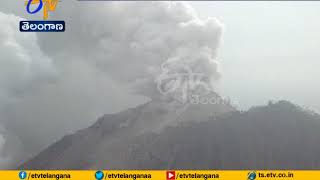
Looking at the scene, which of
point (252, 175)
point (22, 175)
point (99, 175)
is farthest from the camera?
point (22, 175)

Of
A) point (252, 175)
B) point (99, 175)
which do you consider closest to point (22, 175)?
point (99, 175)

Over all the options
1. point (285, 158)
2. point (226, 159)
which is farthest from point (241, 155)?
point (285, 158)

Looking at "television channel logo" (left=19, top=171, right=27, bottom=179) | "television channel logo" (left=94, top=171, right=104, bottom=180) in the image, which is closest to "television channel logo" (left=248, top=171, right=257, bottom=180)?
"television channel logo" (left=94, top=171, right=104, bottom=180)

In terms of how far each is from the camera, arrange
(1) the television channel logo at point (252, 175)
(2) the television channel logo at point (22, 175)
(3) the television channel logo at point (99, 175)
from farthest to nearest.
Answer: (2) the television channel logo at point (22, 175)
(1) the television channel logo at point (252, 175)
(3) the television channel logo at point (99, 175)

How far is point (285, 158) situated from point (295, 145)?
38.8 ft

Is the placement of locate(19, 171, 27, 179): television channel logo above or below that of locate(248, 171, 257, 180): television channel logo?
above

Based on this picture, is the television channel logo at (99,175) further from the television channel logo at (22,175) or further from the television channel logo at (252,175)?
the television channel logo at (252,175)

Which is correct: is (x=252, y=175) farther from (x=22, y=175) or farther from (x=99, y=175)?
(x=22, y=175)

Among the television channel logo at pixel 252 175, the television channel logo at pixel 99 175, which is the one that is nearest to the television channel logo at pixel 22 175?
the television channel logo at pixel 99 175

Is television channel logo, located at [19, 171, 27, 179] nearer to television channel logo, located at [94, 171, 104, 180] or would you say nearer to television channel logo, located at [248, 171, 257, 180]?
television channel logo, located at [94, 171, 104, 180]

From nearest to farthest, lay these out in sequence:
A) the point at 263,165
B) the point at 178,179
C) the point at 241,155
A: 1. the point at 178,179
2. the point at 263,165
3. the point at 241,155

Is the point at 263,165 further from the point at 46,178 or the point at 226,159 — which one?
the point at 46,178

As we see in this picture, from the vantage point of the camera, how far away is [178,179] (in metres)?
69.5

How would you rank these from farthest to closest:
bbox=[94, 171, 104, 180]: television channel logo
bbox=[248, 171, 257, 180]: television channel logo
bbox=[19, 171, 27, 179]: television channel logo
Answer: bbox=[19, 171, 27, 179]: television channel logo < bbox=[248, 171, 257, 180]: television channel logo < bbox=[94, 171, 104, 180]: television channel logo
